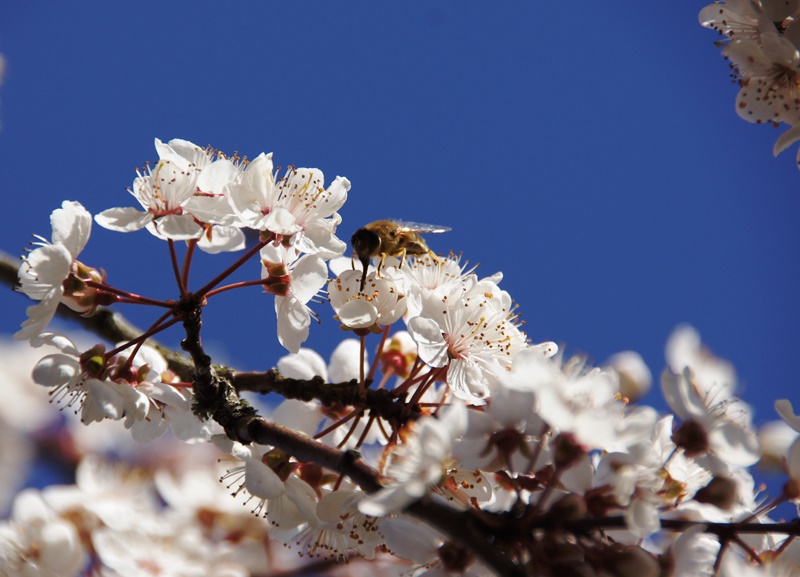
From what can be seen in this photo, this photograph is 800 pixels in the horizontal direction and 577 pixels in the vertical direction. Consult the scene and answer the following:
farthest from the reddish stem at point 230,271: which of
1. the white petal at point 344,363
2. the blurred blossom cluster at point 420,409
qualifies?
the white petal at point 344,363

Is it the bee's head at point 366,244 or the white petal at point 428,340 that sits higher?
the bee's head at point 366,244

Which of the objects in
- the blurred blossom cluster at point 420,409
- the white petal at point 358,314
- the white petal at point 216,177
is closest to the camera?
the blurred blossom cluster at point 420,409

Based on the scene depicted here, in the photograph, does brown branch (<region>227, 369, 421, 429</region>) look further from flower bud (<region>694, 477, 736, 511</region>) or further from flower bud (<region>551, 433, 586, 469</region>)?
flower bud (<region>694, 477, 736, 511</region>)

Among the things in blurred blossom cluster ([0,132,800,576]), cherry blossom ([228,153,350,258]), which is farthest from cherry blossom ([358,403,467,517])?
cherry blossom ([228,153,350,258])

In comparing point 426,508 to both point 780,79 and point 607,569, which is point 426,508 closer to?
point 607,569

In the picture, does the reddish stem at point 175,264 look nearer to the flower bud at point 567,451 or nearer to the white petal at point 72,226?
the white petal at point 72,226

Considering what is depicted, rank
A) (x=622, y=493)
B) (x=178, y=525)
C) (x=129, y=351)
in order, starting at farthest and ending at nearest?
1. (x=178, y=525)
2. (x=129, y=351)
3. (x=622, y=493)

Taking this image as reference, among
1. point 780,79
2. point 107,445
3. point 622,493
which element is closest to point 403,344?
point 622,493
